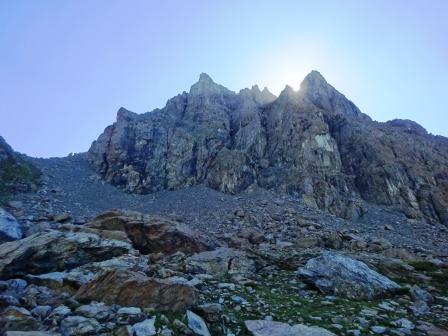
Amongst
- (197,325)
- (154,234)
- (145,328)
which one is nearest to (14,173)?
(154,234)

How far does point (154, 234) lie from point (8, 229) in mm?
9174

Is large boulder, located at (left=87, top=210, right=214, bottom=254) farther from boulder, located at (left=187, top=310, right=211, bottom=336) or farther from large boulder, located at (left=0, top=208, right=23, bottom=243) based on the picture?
boulder, located at (left=187, top=310, right=211, bottom=336)

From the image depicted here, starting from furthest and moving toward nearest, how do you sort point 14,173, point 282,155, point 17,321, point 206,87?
point 206,87 < point 282,155 < point 14,173 < point 17,321

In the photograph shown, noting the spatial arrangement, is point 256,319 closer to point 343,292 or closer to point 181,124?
point 343,292

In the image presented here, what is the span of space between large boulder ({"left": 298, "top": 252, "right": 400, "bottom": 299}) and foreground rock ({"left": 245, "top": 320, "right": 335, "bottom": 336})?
14.6ft

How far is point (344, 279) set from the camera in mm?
14594

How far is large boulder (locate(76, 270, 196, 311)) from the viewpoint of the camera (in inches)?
410

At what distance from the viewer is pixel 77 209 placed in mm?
43188

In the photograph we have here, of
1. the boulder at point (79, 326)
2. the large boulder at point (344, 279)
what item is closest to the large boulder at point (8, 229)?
the boulder at point (79, 326)

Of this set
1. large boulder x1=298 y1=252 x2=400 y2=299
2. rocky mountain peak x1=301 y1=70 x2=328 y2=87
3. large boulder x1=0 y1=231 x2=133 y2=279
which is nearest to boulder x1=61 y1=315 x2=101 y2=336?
large boulder x1=0 y1=231 x2=133 y2=279

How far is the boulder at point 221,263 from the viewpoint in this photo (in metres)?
16.0

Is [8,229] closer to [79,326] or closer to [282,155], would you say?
[79,326]

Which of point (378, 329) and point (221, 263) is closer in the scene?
point (378, 329)

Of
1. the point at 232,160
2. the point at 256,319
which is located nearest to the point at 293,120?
the point at 232,160
